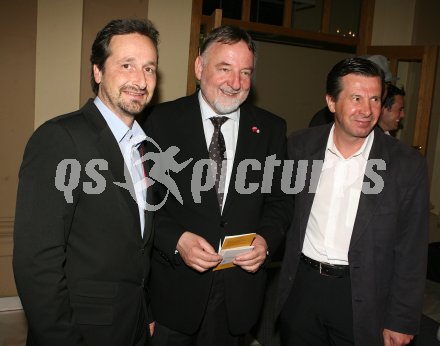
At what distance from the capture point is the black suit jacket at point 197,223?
2.06 m

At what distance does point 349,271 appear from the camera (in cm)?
→ 212

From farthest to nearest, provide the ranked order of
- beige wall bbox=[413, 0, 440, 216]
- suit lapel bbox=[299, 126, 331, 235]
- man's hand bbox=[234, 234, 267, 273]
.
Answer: beige wall bbox=[413, 0, 440, 216] → suit lapel bbox=[299, 126, 331, 235] → man's hand bbox=[234, 234, 267, 273]

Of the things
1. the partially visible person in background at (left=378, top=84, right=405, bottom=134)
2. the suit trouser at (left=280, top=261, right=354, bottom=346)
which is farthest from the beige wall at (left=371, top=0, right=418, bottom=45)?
the suit trouser at (left=280, top=261, right=354, bottom=346)

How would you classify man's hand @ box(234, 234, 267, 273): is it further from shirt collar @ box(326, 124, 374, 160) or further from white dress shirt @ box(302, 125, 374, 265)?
shirt collar @ box(326, 124, 374, 160)

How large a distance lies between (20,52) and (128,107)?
229 centimetres

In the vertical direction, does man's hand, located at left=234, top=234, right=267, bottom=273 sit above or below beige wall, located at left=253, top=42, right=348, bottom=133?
below

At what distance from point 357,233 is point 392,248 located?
0.20 meters

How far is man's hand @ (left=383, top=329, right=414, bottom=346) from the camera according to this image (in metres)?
2.08

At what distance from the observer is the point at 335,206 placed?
218 centimetres

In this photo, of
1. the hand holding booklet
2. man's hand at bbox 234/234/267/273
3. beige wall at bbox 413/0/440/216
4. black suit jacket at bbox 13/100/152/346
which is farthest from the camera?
beige wall at bbox 413/0/440/216

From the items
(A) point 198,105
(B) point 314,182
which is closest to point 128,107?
(A) point 198,105

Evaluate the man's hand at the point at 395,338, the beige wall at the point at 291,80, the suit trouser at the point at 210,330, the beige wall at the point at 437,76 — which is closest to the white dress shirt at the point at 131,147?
the suit trouser at the point at 210,330

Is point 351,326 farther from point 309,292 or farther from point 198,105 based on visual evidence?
point 198,105

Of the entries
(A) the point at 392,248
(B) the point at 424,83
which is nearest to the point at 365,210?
(A) the point at 392,248
